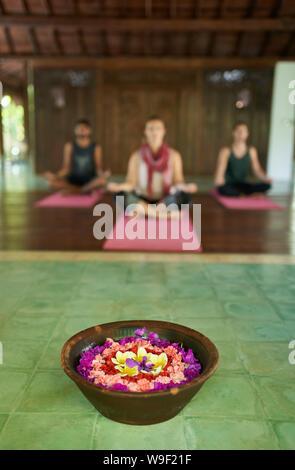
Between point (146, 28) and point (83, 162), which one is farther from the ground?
point (146, 28)

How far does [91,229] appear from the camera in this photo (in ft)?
13.8

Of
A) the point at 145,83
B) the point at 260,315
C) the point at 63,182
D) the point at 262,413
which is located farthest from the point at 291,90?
the point at 262,413

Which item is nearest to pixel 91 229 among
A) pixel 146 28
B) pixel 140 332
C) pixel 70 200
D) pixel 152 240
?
pixel 152 240

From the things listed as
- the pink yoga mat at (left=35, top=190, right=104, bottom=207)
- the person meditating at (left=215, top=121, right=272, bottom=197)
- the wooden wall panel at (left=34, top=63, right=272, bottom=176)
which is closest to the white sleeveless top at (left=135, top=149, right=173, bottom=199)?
the pink yoga mat at (left=35, top=190, right=104, bottom=207)

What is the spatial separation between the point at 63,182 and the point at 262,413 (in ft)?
16.6

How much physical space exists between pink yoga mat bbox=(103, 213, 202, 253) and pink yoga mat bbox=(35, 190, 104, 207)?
1.39 metres

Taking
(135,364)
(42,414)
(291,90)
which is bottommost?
(42,414)

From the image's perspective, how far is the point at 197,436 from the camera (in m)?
1.37

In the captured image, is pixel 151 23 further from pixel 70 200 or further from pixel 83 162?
pixel 70 200

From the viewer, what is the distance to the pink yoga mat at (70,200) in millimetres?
5513

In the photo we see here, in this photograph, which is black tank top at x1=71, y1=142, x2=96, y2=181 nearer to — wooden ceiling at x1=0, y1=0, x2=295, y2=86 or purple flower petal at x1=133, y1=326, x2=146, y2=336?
wooden ceiling at x1=0, y1=0, x2=295, y2=86

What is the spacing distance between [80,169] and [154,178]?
1801mm

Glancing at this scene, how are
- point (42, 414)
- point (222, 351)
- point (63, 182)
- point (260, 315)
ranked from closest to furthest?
point (42, 414) < point (222, 351) < point (260, 315) < point (63, 182)
